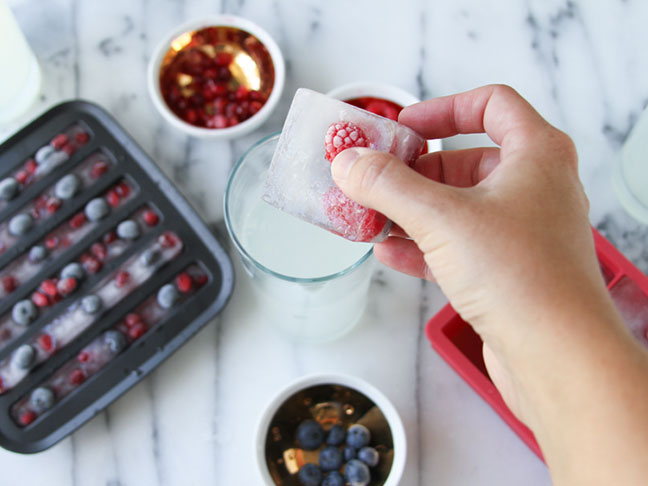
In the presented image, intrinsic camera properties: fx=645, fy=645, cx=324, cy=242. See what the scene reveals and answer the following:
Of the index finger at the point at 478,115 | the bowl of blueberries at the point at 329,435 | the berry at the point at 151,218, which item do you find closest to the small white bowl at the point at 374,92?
A: the index finger at the point at 478,115

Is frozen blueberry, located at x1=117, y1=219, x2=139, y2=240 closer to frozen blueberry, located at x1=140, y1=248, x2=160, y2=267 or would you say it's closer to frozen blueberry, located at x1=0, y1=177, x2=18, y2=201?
frozen blueberry, located at x1=140, y1=248, x2=160, y2=267

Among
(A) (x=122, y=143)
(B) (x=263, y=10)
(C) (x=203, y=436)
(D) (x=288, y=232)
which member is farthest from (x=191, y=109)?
(C) (x=203, y=436)

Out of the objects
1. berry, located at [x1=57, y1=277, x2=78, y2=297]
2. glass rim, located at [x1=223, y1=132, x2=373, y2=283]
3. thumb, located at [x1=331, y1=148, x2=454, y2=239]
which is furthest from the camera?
berry, located at [x1=57, y1=277, x2=78, y2=297]

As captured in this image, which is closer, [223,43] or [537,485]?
[537,485]

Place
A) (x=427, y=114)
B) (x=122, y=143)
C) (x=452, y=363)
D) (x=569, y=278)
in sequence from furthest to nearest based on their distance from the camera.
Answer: (x=122, y=143) → (x=452, y=363) → (x=427, y=114) → (x=569, y=278)

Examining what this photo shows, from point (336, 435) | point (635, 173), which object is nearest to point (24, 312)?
point (336, 435)

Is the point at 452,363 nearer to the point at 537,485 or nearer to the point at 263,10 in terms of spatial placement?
the point at 537,485

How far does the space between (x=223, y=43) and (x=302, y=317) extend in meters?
0.49

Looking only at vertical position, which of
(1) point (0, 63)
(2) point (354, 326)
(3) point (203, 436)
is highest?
(1) point (0, 63)

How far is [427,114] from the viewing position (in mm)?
796

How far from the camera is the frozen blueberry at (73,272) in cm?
97

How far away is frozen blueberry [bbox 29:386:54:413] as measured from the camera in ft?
3.01

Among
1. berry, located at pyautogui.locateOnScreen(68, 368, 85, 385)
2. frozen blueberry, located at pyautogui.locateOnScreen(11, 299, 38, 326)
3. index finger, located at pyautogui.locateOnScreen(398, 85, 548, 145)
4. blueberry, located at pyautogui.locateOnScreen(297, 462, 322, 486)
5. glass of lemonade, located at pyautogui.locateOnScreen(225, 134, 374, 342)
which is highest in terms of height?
index finger, located at pyautogui.locateOnScreen(398, 85, 548, 145)

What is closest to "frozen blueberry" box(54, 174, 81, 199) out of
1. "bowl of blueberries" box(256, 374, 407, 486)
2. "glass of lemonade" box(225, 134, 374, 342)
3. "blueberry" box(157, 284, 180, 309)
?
"blueberry" box(157, 284, 180, 309)
